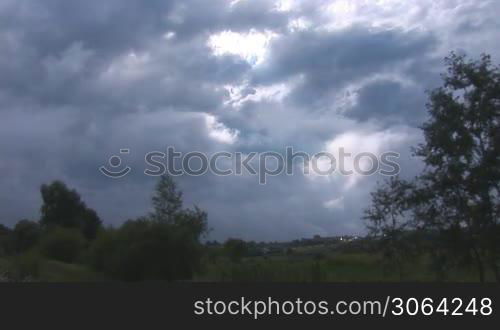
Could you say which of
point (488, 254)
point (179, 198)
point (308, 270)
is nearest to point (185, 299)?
point (308, 270)

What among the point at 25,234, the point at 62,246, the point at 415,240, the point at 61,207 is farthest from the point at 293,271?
the point at 61,207

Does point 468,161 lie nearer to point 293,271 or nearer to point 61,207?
point 293,271

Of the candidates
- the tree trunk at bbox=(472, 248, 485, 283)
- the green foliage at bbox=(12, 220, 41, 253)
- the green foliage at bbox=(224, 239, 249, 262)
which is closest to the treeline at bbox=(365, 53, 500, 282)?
the tree trunk at bbox=(472, 248, 485, 283)

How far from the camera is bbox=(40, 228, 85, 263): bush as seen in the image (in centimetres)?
4431

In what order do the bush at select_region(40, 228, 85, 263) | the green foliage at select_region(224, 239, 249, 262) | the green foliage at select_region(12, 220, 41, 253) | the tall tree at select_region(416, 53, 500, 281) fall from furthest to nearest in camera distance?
1. the green foliage at select_region(12, 220, 41, 253)
2. the bush at select_region(40, 228, 85, 263)
3. the green foliage at select_region(224, 239, 249, 262)
4. the tall tree at select_region(416, 53, 500, 281)

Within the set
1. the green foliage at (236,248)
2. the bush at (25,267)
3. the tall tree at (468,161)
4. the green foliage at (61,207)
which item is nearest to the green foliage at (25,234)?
the green foliage at (61,207)

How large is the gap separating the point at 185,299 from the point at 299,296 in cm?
337

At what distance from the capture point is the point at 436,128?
30156 millimetres

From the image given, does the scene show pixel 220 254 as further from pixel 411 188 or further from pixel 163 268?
pixel 411 188

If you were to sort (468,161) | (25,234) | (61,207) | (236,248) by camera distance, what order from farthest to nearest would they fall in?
(61,207) < (25,234) < (236,248) < (468,161)

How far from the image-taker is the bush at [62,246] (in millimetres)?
44312

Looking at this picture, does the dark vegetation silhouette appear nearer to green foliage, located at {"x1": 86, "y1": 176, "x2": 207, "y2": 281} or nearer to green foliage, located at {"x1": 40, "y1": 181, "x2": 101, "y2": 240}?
green foliage, located at {"x1": 86, "y1": 176, "x2": 207, "y2": 281}

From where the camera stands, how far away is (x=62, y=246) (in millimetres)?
44938

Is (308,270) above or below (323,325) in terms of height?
A: above
